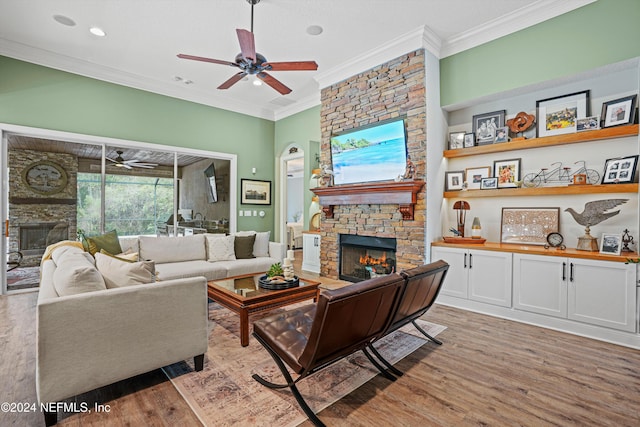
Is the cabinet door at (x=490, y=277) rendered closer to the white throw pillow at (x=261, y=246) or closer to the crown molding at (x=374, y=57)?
the crown molding at (x=374, y=57)

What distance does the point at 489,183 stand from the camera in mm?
3955

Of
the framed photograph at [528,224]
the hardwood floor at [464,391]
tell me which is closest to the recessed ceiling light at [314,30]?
the framed photograph at [528,224]

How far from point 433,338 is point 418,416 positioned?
3.70ft

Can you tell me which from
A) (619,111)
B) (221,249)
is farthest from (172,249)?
(619,111)

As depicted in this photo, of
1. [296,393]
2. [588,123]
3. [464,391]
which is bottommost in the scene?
[464,391]

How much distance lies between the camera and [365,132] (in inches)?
183

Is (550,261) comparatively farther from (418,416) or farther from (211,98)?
(211,98)

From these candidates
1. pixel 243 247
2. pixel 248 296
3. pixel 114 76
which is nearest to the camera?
pixel 248 296

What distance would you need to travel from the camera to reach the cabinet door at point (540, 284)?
3072 mm

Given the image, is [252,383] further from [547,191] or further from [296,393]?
[547,191]

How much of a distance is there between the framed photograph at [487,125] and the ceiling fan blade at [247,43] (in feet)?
9.67

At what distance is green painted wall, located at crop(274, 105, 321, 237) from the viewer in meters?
6.09

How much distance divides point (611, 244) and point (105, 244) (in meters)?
5.50

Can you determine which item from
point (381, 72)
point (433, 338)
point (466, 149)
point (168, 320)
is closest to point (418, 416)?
point (433, 338)
